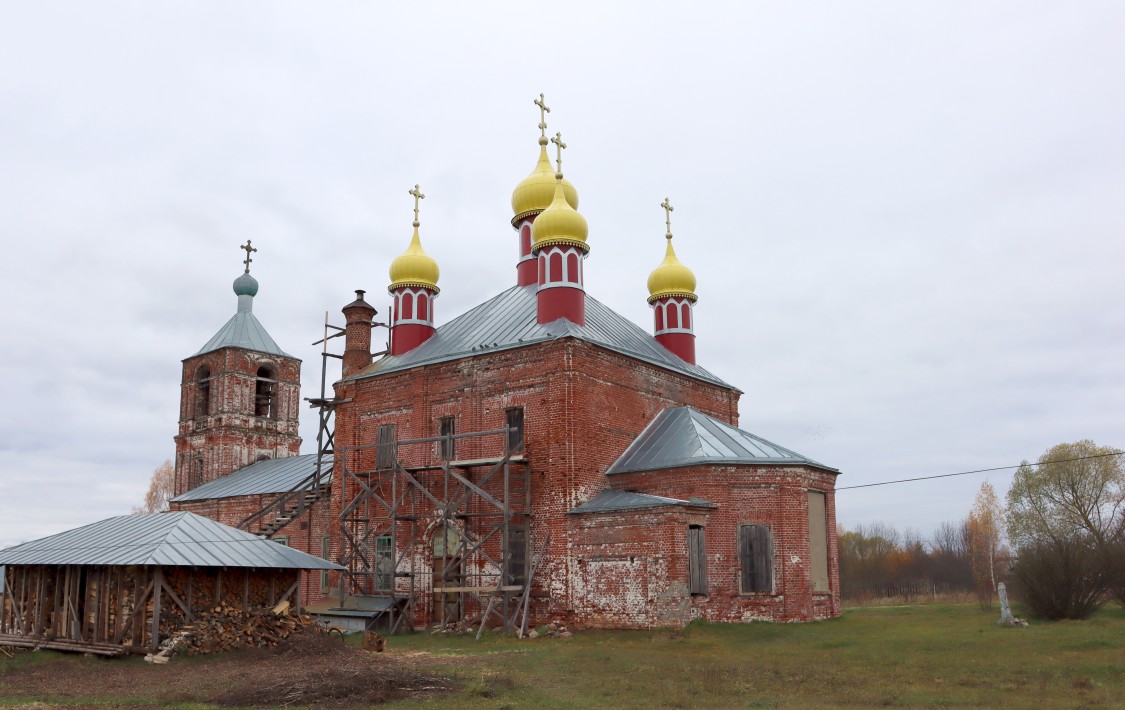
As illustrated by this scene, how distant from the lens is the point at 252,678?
1335cm

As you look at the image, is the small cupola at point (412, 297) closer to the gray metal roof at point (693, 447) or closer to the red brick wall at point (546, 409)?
the red brick wall at point (546, 409)

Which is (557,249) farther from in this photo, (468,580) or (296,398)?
(296,398)

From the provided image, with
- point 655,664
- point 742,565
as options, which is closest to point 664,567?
point 742,565

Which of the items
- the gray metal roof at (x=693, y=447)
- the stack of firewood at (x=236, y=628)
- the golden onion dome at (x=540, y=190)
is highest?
the golden onion dome at (x=540, y=190)

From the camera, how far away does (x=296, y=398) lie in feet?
134

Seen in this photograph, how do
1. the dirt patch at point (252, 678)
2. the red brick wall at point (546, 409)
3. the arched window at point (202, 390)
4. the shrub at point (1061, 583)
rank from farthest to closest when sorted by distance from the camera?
the arched window at point (202, 390) → the red brick wall at point (546, 409) → the shrub at point (1061, 583) → the dirt patch at point (252, 678)

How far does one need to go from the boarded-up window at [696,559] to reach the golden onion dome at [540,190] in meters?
11.3

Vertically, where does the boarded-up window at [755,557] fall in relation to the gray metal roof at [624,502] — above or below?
below

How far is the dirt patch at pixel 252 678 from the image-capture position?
1173cm

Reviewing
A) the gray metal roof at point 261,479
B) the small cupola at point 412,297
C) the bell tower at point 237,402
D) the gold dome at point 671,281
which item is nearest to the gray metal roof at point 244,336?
the bell tower at point 237,402

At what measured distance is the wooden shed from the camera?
15977 millimetres

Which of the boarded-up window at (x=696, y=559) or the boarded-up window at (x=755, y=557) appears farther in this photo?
the boarded-up window at (x=755, y=557)

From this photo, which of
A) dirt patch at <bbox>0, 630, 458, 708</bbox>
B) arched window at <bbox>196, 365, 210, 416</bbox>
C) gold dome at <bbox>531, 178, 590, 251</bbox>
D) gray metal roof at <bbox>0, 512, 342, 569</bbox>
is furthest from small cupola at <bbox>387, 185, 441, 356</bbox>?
arched window at <bbox>196, 365, 210, 416</bbox>

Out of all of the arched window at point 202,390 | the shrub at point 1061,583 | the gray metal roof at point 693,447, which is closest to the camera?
the shrub at point 1061,583
